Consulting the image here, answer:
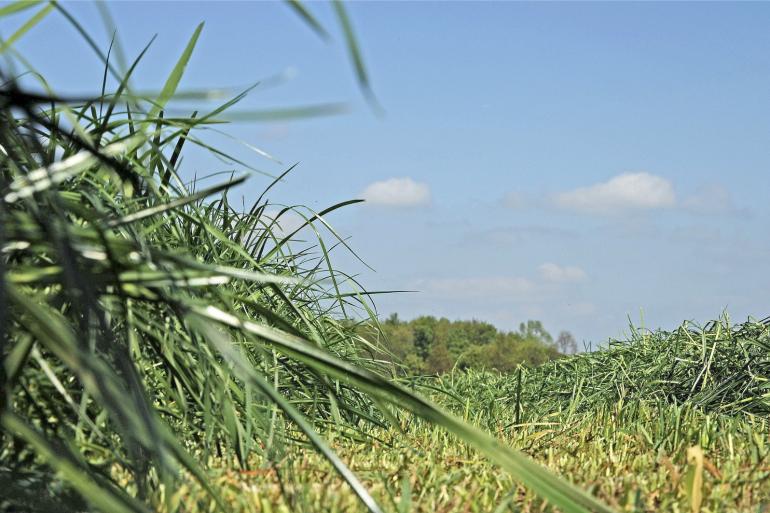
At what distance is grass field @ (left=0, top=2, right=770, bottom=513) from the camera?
Answer: 113 centimetres

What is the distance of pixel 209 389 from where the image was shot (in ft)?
5.95

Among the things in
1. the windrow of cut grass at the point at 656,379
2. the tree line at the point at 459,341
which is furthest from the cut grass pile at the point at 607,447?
the tree line at the point at 459,341

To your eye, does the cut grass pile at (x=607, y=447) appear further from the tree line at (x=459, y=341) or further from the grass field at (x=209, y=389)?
the tree line at (x=459, y=341)

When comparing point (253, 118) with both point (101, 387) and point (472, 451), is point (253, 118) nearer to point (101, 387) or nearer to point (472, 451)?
point (101, 387)

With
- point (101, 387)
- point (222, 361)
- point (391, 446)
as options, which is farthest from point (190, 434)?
point (101, 387)

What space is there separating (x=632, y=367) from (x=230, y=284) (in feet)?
6.70

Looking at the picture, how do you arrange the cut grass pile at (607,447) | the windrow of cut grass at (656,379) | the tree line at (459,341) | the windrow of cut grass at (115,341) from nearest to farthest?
the windrow of cut grass at (115,341) < the cut grass pile at (607,447) < the windrow of cut grass at (656,379) < the tree line at (459,341)

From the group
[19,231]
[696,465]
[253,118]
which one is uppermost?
[253,118]

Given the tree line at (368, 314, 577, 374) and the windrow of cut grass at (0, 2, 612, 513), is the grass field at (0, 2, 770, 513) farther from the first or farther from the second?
the tree line at (368, 314, 577, 374)

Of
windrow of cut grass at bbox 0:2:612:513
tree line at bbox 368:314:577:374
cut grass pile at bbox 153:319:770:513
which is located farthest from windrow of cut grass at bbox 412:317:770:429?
tree line at bbox 368:314:577:374

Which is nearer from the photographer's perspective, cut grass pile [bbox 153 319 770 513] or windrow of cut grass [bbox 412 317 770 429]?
cut grass pile [bbox 153 319 770 513]

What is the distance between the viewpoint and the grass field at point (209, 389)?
113 centimetres

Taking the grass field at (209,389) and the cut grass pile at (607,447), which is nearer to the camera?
the grass field at (209,389)

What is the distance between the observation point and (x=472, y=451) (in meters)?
2.30
